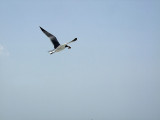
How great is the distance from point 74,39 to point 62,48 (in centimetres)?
465

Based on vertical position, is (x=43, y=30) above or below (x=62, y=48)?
above

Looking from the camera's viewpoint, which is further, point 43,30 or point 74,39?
point 43,30

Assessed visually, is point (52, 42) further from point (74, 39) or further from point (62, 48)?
point (74, 39)

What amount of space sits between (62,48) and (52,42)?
378 cm

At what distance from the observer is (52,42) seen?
160 ft

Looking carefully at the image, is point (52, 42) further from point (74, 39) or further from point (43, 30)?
point (74, 39)

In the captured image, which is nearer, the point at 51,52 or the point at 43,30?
the point at 51,52

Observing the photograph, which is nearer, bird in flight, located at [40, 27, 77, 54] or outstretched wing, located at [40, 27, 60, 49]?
bird in flight, located at [40, 27, 77, 54]

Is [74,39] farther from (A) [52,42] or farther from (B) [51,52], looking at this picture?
(A) [52,42]

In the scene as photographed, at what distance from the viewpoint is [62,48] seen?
151ft

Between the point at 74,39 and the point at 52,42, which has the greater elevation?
the point at 52,42

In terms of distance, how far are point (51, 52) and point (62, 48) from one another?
368 centimetres

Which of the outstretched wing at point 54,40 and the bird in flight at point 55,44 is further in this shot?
the outstretched wing at point 54,40

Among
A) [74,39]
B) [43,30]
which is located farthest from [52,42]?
[74,39]
